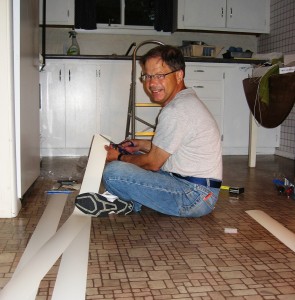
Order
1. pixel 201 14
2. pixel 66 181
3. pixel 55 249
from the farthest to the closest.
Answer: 1. pixel 201 14
2. pixel 66 181
3. pixel 55 249

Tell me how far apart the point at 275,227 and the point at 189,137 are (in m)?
0.53

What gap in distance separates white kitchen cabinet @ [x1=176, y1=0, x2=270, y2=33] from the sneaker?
3147 millimetres

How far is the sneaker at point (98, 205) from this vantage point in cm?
172

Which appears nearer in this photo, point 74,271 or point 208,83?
point 74,271

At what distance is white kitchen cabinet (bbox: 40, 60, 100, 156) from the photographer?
3.78 metres

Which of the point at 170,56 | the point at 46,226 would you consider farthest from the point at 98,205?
the point at 170,56

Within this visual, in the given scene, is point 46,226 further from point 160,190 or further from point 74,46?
point 74,46

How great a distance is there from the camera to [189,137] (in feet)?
5.58

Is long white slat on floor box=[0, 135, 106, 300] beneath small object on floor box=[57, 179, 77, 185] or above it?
above

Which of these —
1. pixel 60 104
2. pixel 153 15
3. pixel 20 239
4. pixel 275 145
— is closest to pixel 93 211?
pixel 20 239

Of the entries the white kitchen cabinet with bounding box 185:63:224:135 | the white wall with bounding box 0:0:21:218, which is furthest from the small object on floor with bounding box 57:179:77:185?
the white kitchen cabinet with bounding box 185:63:224:135

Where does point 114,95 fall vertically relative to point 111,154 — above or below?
above

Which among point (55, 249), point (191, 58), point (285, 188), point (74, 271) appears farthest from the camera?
point (191, 58)

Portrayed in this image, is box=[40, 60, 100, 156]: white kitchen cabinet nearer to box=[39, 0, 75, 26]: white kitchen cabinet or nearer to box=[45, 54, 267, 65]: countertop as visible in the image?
box=[45, 54, 267, 65]: countertop
